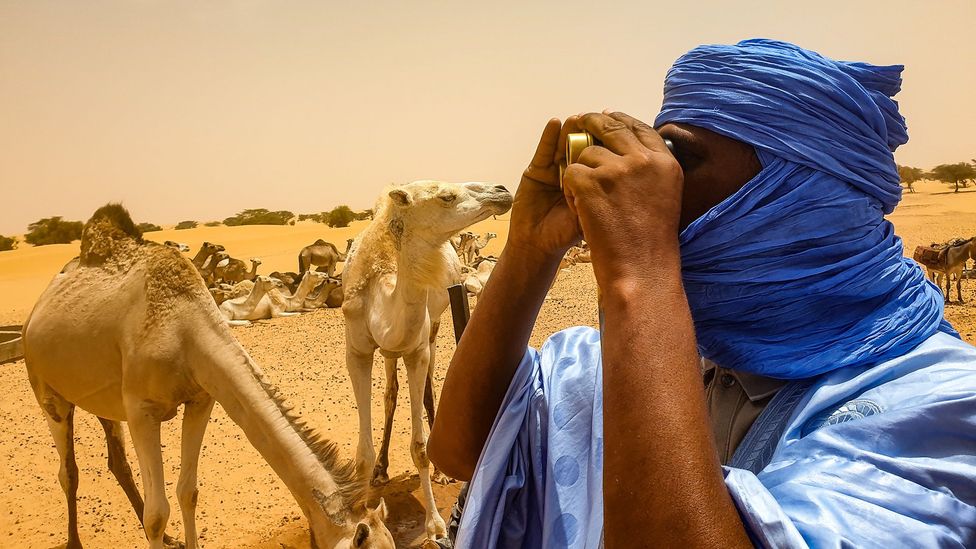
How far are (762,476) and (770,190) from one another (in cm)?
51

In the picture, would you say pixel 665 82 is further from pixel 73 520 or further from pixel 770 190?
pixel 73 520

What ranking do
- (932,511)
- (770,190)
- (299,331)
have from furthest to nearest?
1. (299,331)
2. (770,190)
3. (932,511)

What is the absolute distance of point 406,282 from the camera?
534 cm

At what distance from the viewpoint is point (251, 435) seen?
4.02 metres

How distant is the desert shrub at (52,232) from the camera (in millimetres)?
40750

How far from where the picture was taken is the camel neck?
354 centimetres

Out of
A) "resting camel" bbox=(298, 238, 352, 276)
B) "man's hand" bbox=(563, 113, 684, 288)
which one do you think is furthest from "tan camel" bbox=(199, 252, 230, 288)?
"man's hand" bbox=(563, 113, 684, 288)

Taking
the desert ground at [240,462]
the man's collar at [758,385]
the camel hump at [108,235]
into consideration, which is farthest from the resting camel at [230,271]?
the man's collar at [758,385]

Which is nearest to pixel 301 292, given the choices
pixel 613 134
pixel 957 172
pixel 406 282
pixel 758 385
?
pixel 406 282

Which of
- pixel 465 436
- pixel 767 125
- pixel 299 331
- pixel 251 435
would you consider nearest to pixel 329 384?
pixel 299 331

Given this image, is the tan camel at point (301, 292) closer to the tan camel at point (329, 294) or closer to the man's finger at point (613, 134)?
the tan camel at point (329, 294)

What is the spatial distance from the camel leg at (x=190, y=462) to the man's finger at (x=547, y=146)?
4.01m

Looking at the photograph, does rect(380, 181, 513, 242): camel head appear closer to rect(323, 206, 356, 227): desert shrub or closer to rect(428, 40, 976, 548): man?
rect(428, 40, 976, 548): man

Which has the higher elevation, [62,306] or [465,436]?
[465,436]
